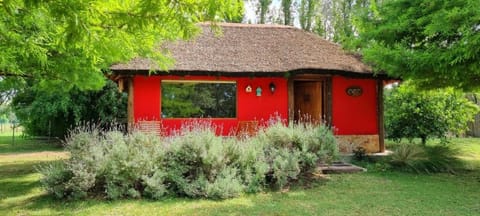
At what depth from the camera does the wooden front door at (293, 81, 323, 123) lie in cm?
1350

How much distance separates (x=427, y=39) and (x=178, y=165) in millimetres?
6212

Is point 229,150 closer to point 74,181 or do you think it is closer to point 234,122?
point 74,181

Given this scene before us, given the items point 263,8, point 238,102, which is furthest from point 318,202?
point 263,8

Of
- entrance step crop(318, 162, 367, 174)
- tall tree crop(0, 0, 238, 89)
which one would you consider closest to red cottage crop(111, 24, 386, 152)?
entrance step crop(318, 162, 367, 174)

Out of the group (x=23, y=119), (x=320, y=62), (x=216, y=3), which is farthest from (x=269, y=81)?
(x=23, y=119)

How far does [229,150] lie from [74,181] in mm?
2810

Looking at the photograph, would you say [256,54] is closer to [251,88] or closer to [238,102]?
[251,88]

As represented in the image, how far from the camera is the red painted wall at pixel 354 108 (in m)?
12.9

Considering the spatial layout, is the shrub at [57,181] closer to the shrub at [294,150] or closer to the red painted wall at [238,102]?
the shrub at [294,150]

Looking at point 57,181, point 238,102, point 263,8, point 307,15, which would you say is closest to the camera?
A: point 57,181

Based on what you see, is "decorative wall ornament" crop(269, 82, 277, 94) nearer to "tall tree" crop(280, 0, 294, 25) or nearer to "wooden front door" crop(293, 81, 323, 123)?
"wooden front door" crop(293, 81, 323, 123)

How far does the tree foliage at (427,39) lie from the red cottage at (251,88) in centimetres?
216

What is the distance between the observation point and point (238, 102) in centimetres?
1259

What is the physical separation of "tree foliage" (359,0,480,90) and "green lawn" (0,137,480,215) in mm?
2389
